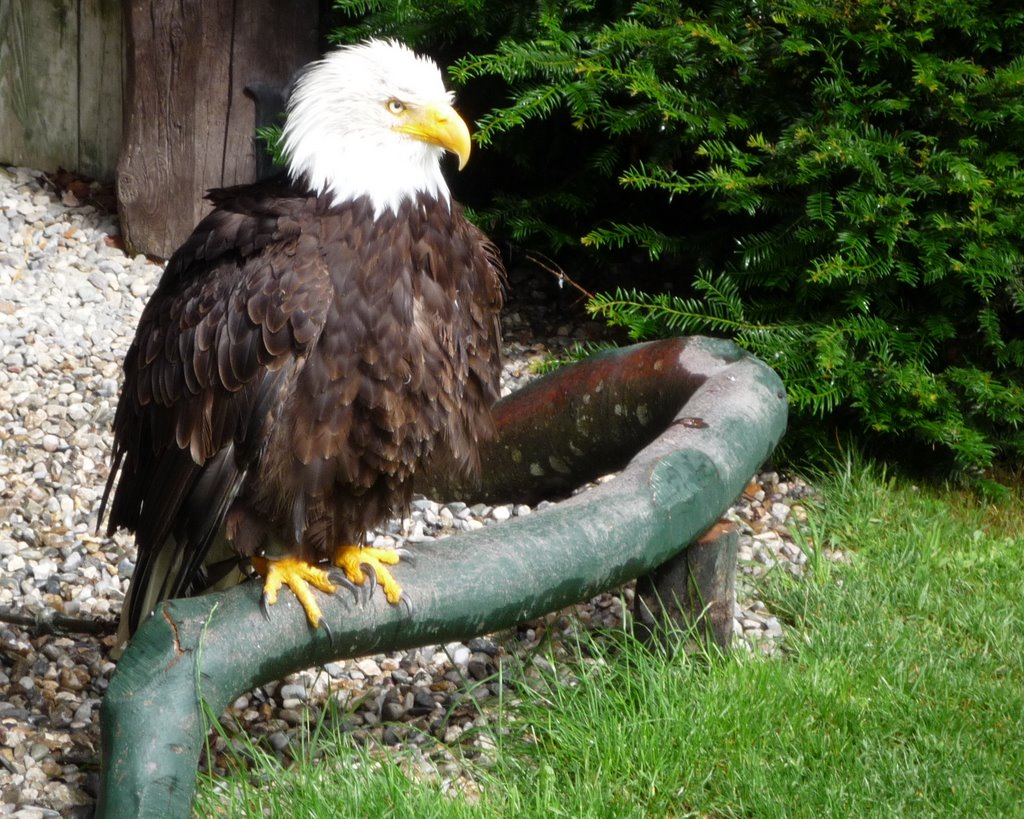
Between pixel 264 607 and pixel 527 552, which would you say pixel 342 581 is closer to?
pixel 264 607

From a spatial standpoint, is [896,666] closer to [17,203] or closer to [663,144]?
[663,144]

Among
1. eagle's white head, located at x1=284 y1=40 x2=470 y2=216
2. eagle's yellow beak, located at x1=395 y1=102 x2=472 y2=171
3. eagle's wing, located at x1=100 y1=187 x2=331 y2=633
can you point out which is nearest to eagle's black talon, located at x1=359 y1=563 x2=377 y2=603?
eagle's wing, located at x1=100 y1=187 x2=331 y2=633

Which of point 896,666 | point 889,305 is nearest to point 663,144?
point 889,305

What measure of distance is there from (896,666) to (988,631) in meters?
0.40

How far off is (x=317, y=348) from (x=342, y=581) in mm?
565

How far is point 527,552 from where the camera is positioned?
2.89m

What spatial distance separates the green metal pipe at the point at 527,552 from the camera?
2.36m

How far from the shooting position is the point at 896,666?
3.30 meters

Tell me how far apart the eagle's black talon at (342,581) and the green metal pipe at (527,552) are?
3 cm

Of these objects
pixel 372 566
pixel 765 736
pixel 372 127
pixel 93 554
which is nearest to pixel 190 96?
pixel 93 554

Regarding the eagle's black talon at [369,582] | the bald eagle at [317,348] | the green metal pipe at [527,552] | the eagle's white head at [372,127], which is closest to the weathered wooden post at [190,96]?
the green metal pipe at [527,552]

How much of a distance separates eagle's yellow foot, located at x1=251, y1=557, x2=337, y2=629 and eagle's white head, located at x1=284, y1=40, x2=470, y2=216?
0.81 meters

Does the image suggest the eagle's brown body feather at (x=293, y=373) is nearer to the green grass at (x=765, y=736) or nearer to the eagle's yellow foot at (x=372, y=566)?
the eagle's yellow foot at (x=372, y=566)

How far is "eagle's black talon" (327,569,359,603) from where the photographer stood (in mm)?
2868
